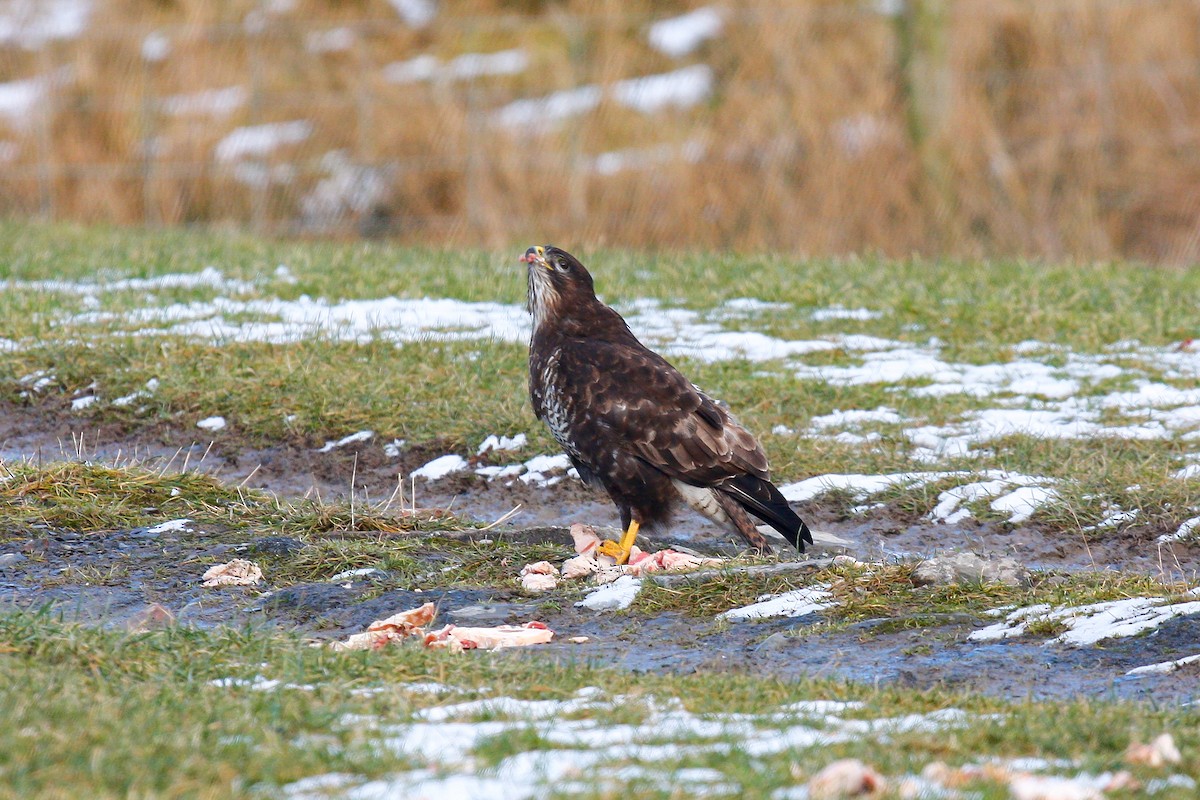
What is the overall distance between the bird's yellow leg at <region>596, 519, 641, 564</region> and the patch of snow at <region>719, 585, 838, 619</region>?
2.87 feet

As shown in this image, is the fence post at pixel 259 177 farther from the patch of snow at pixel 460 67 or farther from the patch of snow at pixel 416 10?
the patch of snow at pixel 416 10

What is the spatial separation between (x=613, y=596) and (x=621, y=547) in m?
0.73

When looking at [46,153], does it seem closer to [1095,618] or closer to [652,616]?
[652,616]

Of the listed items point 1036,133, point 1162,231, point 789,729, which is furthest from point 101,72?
point 789,729

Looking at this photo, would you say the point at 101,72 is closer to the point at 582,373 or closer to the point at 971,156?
the point at 971,156

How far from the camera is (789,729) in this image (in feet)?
11.8

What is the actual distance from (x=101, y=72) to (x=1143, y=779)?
16926 millimetres

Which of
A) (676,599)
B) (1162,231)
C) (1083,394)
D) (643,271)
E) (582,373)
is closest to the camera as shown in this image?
(676,599)

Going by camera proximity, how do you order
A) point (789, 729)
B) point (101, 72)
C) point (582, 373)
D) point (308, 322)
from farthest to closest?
point (101, 72), point (308, 322), point (582, 373), point (789, 729)

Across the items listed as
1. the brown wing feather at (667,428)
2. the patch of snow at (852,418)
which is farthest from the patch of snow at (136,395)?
the patch of snow at (852,418)

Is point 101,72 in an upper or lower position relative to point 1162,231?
upper

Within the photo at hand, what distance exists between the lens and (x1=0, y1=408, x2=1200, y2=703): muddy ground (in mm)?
4445

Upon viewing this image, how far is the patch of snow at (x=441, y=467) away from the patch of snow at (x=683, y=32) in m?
11.2

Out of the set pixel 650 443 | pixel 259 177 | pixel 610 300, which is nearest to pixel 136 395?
pixel 650 443
